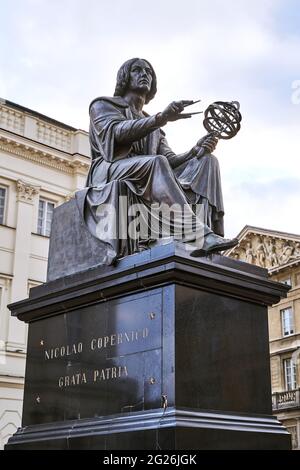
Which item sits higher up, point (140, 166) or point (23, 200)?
point (23, 200)

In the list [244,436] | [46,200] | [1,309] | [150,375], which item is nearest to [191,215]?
[150,375]

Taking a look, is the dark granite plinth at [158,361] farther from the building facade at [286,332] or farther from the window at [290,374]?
the window at [290,374]

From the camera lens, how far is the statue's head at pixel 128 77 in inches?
301

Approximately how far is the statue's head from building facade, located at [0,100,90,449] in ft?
47.0

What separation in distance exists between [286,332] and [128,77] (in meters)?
36.0

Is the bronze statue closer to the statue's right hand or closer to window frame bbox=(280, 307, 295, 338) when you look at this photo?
the statue's right hand

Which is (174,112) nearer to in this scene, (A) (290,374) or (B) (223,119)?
(B) (223,119)

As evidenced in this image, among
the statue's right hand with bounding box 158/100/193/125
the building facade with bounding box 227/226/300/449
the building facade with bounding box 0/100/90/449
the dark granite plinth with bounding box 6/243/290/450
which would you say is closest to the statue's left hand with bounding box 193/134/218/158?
the statue's right hand with bounding box 158/100/193/125

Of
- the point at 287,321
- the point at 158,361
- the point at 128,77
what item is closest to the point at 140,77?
the point at 128,77

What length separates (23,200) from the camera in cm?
2308

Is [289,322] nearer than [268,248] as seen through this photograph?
Yes

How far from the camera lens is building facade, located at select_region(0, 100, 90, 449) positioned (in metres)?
20.9

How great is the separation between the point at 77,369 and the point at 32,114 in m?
19.1

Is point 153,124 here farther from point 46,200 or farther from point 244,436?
point 46,200
